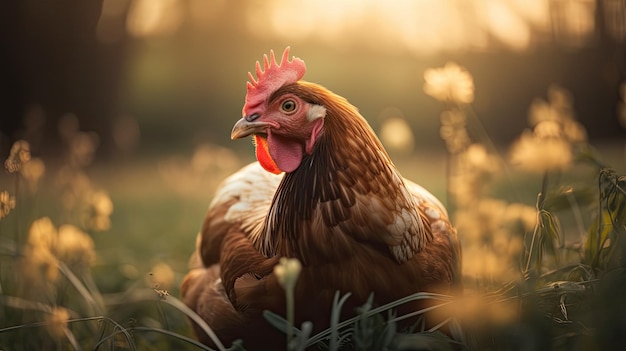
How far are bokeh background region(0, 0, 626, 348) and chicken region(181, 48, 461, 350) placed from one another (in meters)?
1.45

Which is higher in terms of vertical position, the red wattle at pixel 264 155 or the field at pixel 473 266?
the red wattle at pixel 264 155

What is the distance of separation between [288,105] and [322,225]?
0.33 metres

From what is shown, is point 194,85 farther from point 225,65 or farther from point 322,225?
point 322,225

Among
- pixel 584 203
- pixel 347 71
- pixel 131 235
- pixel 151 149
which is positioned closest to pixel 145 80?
pixel 151 149

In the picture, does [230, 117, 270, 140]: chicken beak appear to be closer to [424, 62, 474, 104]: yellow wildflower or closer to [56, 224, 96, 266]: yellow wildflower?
[424, 62, 474, 104]: yellow wildflower

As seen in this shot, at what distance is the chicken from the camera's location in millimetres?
1622

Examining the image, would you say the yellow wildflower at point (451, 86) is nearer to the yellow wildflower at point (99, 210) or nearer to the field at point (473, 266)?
the field at point (473, 266)

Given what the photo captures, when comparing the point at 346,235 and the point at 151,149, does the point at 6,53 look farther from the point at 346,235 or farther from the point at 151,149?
the point at 346,235

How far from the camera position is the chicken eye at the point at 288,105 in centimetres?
169

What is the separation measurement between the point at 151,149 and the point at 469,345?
761 centimetres

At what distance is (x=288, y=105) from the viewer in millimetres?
1697

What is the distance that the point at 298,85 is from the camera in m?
1.72

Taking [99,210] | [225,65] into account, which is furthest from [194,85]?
[99,210]

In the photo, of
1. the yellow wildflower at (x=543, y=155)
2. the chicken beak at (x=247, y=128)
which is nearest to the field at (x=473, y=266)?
the yellow wildflower at (x=543, y=155)
